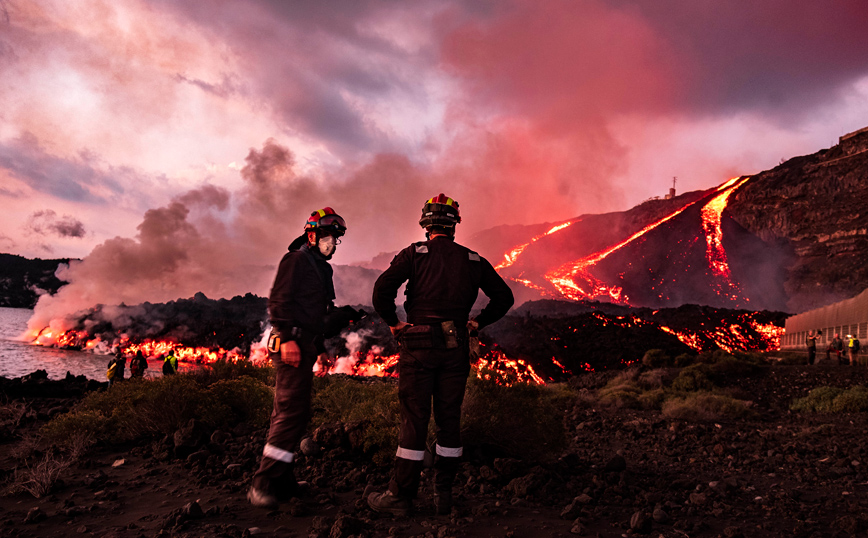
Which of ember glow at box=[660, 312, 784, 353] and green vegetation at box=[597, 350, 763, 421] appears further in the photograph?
ember glow at box=[660, 312, 784, 353]

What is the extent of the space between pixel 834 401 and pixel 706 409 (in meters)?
4.14

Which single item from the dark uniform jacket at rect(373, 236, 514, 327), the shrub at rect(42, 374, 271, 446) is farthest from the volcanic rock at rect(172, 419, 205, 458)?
the dark uniform jacket at rect(373, 236, 514, 327)

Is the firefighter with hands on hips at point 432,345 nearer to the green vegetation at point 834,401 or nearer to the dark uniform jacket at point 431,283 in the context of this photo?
the dark uniform jacket at point 431,283

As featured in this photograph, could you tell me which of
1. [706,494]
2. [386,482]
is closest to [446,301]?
[386,482]

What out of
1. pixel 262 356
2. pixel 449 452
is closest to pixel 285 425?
pixel 449 452

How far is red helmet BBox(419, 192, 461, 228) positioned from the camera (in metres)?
4.39

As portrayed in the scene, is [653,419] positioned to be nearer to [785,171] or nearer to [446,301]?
[446,301]

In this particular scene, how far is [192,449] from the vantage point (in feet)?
18.6

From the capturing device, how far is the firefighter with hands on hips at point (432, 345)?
3893 millimetres

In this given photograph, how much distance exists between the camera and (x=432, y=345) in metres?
3.89

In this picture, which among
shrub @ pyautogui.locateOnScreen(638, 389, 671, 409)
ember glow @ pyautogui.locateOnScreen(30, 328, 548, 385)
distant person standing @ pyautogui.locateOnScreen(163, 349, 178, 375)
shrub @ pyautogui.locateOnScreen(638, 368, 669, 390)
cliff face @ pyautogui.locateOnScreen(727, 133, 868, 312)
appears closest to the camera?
ember glow @ pyautogui.locateOnScreen(30, 328, 548, 385)

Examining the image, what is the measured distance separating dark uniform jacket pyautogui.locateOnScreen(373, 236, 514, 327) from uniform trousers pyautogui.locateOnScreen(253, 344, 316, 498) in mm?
836

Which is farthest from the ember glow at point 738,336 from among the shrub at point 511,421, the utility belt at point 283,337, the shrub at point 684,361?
the utility belt at point 283,337

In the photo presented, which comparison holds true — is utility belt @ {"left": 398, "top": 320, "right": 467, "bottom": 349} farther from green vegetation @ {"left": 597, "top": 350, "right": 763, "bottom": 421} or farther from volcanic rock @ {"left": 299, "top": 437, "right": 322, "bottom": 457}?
green vegetation @ {"left": 597, "top": 350, "right": 763, "bottom": 421}
